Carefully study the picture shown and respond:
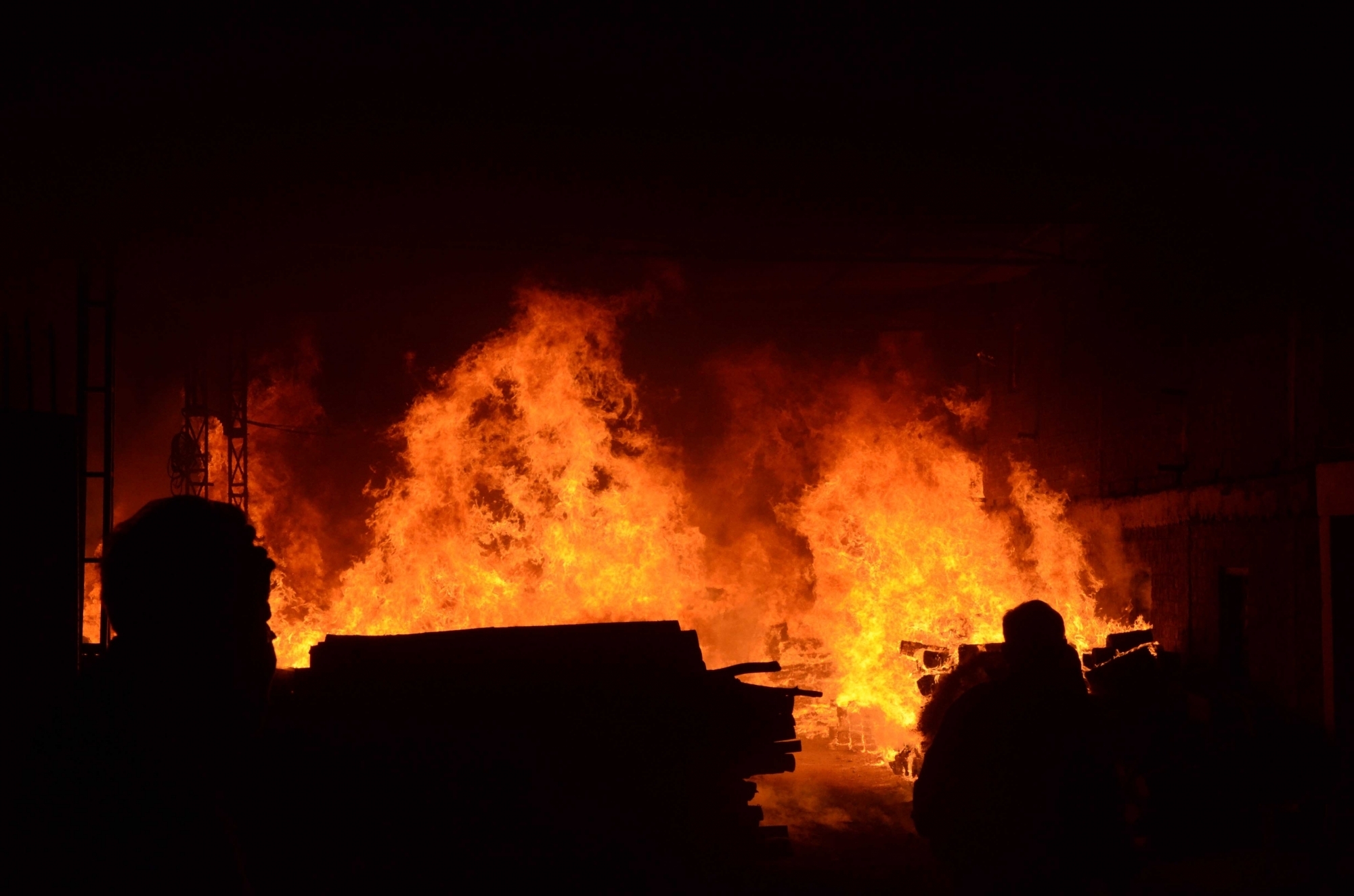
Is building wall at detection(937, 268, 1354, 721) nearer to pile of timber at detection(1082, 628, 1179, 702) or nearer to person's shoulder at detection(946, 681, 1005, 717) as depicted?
pile of timber at detection(1082, 628, 1179, 702)

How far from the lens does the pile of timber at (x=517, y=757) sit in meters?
3.55

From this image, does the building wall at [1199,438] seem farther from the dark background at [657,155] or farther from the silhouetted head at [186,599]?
the silhouetted head at [186,599]

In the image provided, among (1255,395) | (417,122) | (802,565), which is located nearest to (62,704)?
(417,122)

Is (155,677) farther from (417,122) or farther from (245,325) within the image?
(245,325)

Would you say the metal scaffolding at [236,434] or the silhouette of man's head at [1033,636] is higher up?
the metal scaffolding at [236,434]

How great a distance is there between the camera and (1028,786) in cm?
372

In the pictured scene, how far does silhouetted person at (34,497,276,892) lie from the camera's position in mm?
1456

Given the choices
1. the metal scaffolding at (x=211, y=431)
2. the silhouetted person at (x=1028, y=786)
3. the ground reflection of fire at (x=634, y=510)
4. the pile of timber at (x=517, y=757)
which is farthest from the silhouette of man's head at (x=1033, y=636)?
the ground reflection of fire at (x=634, y=510)

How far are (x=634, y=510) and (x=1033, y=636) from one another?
17.7m

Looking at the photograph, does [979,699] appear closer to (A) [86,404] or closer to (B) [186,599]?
(B) [186,599]

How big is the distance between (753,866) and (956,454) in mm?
17088

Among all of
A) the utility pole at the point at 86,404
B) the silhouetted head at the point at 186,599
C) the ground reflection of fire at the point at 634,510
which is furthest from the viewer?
the ground reflection of fire at the point at 634,510

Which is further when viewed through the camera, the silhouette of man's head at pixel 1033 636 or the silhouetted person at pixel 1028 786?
the silhouette of man's head at pixel 1033 636

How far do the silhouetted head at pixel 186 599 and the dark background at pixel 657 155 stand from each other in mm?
5296
